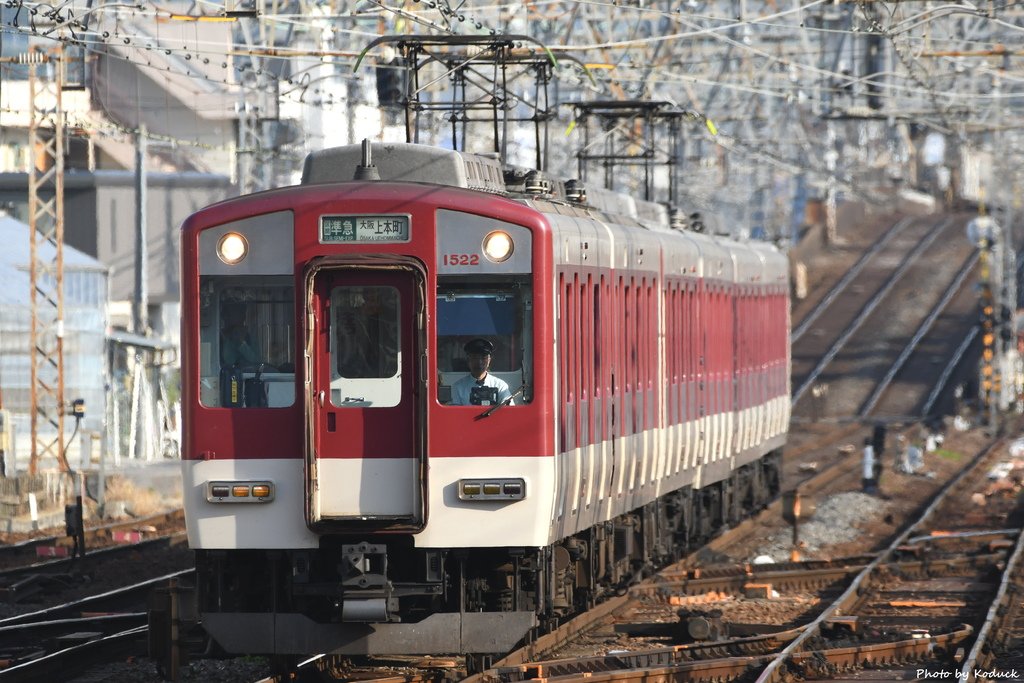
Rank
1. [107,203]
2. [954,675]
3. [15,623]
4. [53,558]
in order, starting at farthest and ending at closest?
[107,203], [53,558], [15,623], [954,675]

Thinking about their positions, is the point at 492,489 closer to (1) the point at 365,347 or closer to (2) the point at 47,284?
(1) the point at 365,347

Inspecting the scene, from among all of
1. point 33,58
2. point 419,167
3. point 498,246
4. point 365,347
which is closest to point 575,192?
point 419,167

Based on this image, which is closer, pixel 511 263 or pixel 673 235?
pixel 511 263

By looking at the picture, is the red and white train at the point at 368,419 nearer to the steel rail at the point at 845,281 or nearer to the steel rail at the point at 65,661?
the steel rail at the point at 65,661

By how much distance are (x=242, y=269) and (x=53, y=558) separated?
31.2 feet

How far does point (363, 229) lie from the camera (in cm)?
1025

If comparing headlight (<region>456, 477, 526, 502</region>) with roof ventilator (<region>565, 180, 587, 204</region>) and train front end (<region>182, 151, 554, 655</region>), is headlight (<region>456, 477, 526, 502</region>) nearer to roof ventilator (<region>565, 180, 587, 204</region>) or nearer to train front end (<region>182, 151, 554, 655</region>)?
train front end (<region>182, 151, 554, 655</region>)

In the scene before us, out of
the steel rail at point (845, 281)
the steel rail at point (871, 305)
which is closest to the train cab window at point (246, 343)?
the steel rail at point (871, 305)

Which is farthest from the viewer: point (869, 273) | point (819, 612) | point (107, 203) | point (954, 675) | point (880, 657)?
point (869, 273)

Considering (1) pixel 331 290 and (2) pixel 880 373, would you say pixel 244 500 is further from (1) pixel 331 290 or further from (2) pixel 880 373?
(2) pixel 880 373

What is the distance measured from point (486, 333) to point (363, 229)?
0.86m

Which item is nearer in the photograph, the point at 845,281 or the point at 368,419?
the point at 368,419

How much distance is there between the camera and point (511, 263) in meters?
10.3

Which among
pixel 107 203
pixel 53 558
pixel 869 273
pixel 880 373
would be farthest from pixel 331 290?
pixel 869 273
